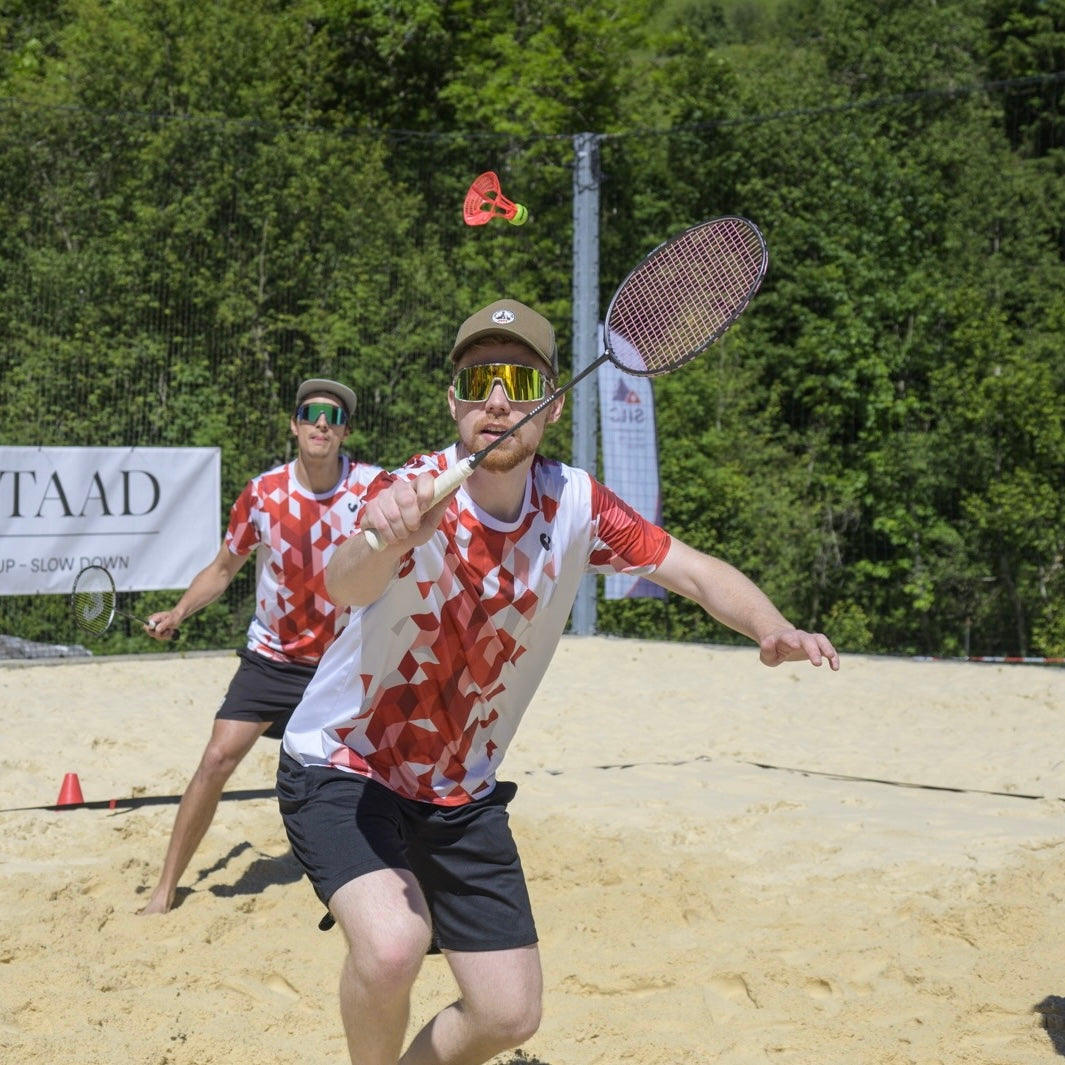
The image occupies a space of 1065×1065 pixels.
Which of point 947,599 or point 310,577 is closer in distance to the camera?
point 310,577

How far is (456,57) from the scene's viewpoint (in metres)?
21.4

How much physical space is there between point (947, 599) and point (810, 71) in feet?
38.0


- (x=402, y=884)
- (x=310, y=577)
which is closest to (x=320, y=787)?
(x=402, y=884)

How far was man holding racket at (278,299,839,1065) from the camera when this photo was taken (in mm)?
3125

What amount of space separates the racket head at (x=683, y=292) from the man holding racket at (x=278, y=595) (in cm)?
216

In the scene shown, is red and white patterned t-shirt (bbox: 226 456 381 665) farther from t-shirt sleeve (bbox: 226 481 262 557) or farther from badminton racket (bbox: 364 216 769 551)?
badminton racket (bbox: 364 216 769 551)

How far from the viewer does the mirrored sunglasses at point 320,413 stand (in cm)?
555

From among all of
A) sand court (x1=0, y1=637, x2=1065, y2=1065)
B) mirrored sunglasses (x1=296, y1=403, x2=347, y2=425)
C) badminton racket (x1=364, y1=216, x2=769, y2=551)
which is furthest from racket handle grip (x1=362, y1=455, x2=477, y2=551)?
mirrored sunglasses (x1=296, y1=403, x2=347, y2=425)

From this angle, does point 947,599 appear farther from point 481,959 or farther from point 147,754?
point 481,959

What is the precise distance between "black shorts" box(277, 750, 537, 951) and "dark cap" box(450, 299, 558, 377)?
106 cm

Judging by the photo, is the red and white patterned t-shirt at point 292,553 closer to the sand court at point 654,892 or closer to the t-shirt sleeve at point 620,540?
the sand court at point 654,892

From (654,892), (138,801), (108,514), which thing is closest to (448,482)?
(654,892)

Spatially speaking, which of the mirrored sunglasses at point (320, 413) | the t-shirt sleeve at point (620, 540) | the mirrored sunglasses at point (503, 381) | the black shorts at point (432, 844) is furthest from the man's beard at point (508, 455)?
the mirrored sunglasses at point (320, 413)

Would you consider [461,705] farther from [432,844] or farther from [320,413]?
[320,413]
